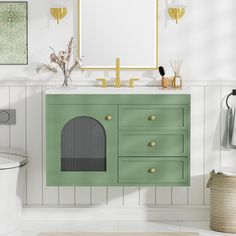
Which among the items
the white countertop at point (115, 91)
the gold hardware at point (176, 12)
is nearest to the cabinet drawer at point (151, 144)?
the white countertop at point (115, 91)

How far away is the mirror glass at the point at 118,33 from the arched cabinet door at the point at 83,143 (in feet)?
1.61

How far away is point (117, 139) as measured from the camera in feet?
13.7

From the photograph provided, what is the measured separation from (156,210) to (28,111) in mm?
1098

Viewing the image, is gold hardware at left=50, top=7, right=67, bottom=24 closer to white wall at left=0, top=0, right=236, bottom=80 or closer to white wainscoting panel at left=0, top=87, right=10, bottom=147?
white wall at left=0, top=0, right=236, bottom=80

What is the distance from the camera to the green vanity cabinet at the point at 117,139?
13.6ft

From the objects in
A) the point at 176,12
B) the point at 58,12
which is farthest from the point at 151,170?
the point at 58,12

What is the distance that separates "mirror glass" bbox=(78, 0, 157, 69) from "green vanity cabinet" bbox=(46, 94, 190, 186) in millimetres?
408

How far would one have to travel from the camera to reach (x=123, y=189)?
14.9ft

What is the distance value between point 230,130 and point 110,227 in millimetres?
1024

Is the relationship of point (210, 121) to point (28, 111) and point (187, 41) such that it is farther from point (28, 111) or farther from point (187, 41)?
point (28, 111)

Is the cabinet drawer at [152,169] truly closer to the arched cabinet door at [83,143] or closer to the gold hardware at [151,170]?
the gold hardware at [151,170]

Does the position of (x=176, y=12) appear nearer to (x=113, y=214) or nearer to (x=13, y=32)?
(x=13, y=32)

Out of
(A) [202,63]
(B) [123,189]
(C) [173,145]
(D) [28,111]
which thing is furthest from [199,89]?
(D) [28,111]

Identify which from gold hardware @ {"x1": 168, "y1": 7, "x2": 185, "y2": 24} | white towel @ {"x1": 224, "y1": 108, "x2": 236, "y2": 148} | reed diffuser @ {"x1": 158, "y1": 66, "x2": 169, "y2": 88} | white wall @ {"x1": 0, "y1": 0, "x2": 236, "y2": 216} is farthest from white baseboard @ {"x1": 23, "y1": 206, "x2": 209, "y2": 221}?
gold hardware @ {"x1": 168, "y1": 7, "x2": 185, "y2": 24}
